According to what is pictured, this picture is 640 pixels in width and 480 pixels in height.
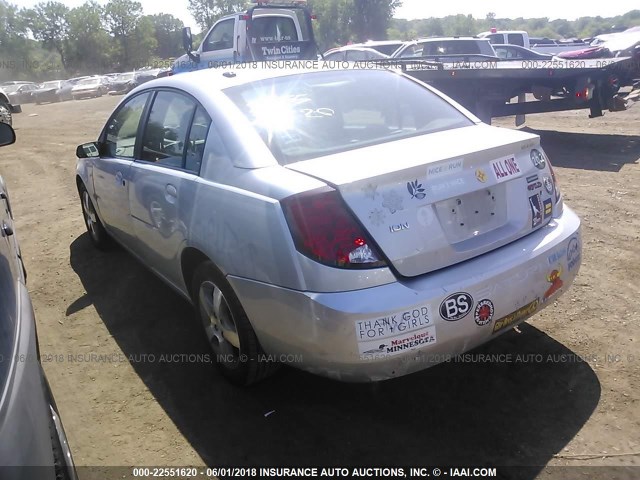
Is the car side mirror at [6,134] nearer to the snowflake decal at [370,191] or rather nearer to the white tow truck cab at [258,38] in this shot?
the snowflake decal at [370,191]

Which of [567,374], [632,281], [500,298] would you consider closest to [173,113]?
[500,298]

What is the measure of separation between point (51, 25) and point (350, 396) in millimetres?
77539

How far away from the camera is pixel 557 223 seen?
299 cm

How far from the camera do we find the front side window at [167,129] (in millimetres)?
3365

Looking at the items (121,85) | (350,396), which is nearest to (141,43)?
(121,85)

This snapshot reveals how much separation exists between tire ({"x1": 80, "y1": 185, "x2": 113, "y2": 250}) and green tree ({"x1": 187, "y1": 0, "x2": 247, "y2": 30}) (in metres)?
78.8

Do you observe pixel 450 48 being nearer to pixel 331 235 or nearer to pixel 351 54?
pixel 351 54

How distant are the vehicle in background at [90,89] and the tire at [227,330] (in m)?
33.4

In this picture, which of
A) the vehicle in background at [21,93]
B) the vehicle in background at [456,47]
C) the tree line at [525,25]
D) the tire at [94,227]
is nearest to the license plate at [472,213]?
the tire at [94,227]

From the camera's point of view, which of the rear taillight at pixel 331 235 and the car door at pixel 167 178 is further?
the car door at pixel 167 178

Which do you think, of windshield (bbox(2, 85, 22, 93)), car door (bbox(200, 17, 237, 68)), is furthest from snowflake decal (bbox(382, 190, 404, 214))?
windshield (bbox(2, 85, 22, 93))

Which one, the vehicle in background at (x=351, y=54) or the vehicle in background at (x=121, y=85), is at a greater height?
the vehicle in background at (x=351, y=54)

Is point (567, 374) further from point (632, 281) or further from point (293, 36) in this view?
point (293, 36)

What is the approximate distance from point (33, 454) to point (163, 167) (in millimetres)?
2211
